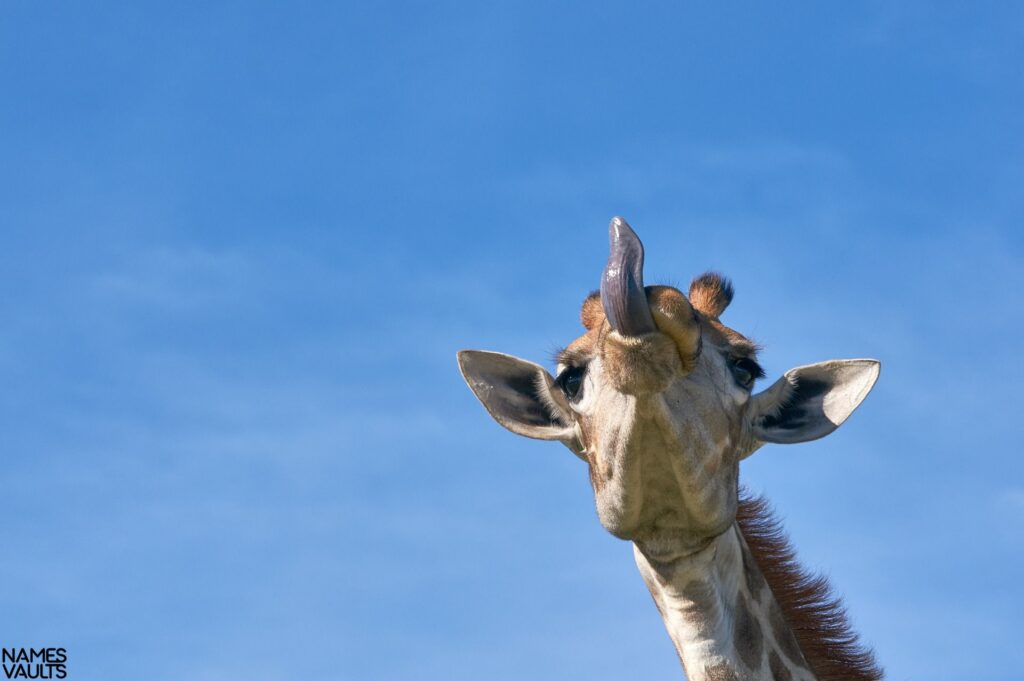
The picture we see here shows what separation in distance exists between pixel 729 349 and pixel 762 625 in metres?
1.81

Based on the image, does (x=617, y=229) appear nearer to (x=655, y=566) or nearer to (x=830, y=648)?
(x=655, y=566)

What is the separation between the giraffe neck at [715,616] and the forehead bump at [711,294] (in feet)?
5.85

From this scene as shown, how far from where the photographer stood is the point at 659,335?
8469 millimetres

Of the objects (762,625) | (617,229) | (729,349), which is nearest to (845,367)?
(729,349)

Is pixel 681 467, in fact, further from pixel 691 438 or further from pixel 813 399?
pixel 813 399

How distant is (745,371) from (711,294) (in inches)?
60.2

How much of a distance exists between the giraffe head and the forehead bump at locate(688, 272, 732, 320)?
430 millimetres

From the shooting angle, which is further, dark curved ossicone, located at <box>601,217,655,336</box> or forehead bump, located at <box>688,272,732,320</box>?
forehead bump, located at <box>688,272,732,320</box>

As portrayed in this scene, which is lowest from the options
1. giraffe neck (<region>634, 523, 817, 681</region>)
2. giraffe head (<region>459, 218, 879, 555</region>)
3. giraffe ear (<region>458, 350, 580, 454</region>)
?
giraffe neck (<region>634, 523, 817, 681</region>)

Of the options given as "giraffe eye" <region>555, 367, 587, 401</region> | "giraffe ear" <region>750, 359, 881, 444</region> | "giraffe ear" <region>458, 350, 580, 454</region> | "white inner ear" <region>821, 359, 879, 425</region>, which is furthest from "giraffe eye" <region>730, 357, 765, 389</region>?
"giraffe ear" <region>458, 350, 580, 454</region>

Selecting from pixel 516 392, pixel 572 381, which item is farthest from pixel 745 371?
pixel 516 392

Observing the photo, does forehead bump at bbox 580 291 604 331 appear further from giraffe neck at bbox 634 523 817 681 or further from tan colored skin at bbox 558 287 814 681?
giraffe neck at bbox 634 523 817 681

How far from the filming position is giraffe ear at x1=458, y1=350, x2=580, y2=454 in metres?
10.3

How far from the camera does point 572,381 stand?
969 centimetres
